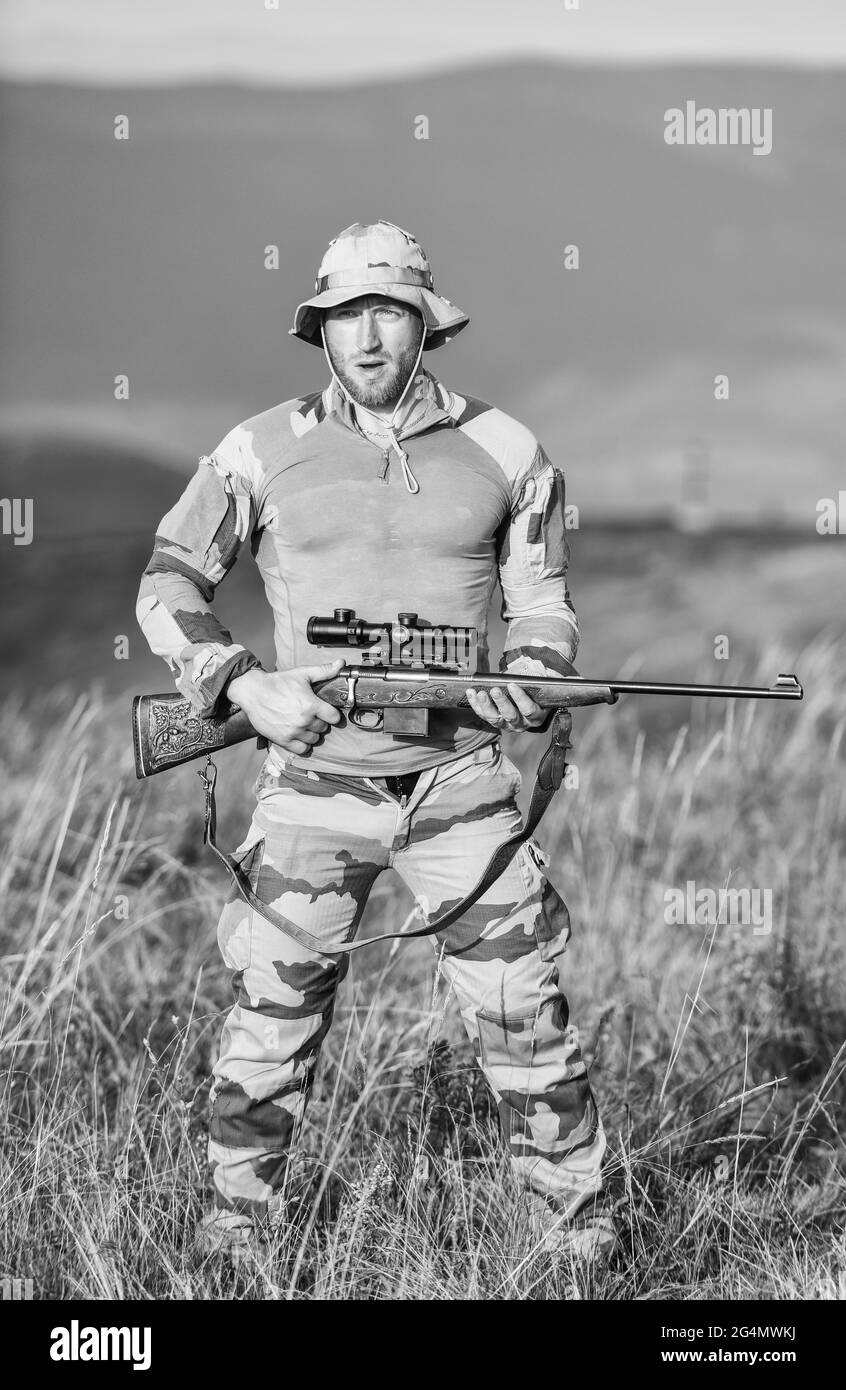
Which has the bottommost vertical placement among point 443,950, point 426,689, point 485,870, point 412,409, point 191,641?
point 443,950

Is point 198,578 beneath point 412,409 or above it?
beneath

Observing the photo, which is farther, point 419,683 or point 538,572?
point 538,572

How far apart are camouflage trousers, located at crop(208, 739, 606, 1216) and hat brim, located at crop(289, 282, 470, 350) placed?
106cm

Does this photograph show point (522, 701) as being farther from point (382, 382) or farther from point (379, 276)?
point (379, 276)

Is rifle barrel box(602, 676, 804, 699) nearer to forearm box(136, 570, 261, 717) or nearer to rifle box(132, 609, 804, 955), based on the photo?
rifle box(132, 609, 804, 955)

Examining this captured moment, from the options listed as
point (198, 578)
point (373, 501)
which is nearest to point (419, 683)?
point (373, 501)

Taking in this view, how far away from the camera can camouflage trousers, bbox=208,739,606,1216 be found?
305 cm

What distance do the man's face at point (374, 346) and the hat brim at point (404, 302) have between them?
33 mm

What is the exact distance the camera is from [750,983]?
13.6 ft

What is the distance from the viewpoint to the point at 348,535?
10.2 feet

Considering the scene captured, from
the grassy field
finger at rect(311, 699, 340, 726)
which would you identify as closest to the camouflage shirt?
finger at rect(311, 699, 340, 726)

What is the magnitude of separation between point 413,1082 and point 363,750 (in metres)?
1.06

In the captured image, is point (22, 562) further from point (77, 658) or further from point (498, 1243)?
point (498, 1243)

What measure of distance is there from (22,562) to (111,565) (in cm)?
110
